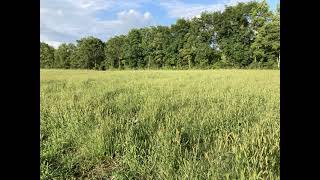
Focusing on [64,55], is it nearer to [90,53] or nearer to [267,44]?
[90,53]

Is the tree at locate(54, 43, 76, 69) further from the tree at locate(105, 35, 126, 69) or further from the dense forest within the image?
the tree at locate(105, 35, 126, 69)

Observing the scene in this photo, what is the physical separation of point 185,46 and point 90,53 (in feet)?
33.4

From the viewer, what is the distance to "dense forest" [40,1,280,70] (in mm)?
31703

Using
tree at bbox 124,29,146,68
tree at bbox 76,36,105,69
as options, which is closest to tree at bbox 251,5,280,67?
tree at bbox 124,29,146,68

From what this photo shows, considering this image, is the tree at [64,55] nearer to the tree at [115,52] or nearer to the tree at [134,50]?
the tree at [115,52]

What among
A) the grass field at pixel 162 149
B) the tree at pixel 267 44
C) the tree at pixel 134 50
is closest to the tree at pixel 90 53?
the tree at pixel 134 50

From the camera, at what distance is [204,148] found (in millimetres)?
3484

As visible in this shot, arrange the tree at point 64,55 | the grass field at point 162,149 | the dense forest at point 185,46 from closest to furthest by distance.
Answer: the grass field at point 162,149 < the dense forest at point 185,46 < the tree at point 64,55

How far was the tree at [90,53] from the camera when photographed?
31938 mm

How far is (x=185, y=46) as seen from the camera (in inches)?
1446

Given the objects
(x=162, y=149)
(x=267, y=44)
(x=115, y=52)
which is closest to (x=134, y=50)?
(x=115, y=52)
